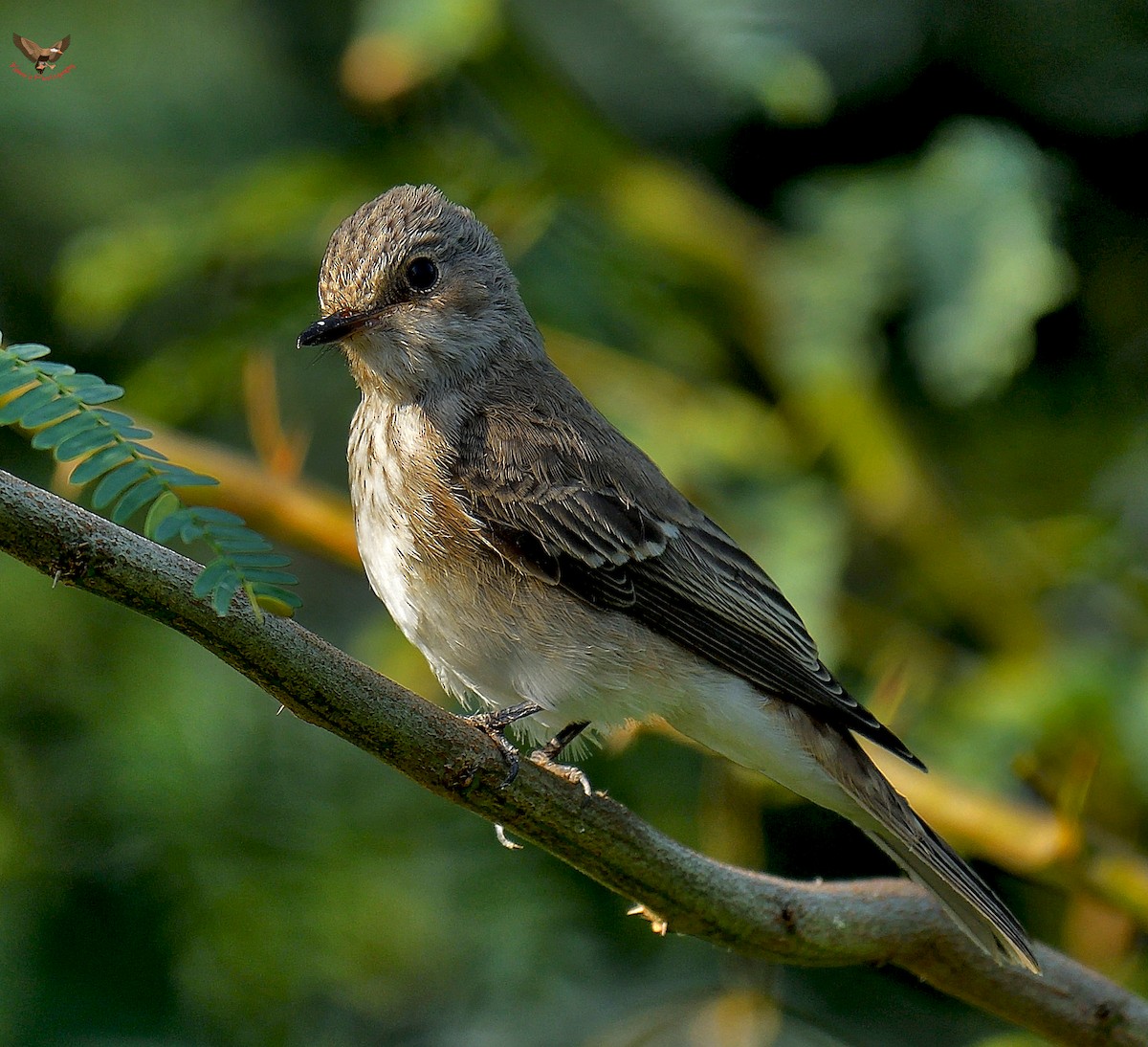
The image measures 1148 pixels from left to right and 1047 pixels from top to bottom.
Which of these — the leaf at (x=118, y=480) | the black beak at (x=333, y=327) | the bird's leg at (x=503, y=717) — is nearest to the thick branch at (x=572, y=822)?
the leaf at (x=118, y=480)

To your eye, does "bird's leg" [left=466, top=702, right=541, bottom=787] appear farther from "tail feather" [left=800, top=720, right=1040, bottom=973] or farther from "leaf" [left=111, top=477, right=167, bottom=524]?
"leaf" [left=111, top=477, right=167, bottom=524]

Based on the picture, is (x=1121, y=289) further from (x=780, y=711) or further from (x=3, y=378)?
(x=3, y=378)

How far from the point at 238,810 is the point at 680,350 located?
6.29 feet

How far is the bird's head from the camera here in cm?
355

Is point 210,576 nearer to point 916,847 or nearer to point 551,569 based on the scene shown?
point 551,569

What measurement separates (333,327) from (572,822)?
4.44 ft

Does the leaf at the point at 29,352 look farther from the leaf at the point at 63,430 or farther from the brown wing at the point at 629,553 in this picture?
the brown wing at the point at 629,553

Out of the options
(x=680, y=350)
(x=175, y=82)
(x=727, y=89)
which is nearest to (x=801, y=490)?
(x=680, y=350)

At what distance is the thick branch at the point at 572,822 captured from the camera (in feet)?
6.70

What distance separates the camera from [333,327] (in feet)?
11.1

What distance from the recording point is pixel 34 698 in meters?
4.14

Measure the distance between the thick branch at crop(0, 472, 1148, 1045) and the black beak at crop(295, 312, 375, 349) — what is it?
3.77 feet

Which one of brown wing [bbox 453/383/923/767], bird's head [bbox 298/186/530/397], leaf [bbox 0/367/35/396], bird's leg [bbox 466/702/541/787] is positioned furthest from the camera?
bird's head [bbox 298/186/530/397]

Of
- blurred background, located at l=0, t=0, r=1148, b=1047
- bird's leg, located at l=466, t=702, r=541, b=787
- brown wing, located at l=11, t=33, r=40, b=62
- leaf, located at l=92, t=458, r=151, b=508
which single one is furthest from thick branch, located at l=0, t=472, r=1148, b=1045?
brown wing, located at l=11, t=33, r=40, b=62
